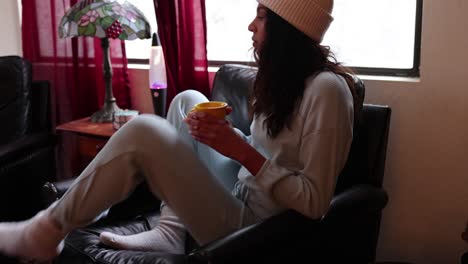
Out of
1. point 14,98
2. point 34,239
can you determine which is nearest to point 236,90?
point 34,239

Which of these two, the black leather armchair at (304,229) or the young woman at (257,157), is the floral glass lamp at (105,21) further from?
the young woman at (257,157)

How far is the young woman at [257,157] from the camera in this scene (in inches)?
48.9

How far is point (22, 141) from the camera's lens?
2.07m

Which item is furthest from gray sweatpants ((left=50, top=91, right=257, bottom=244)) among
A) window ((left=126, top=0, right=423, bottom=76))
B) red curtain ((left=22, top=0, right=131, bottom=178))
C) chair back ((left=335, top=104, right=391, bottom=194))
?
red curtain ((left=22, top=0, right=131, bottom=178))

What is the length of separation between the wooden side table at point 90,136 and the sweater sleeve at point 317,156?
3.22ft

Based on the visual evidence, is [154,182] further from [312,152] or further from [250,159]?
[312,152]

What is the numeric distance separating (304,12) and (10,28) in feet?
6.58

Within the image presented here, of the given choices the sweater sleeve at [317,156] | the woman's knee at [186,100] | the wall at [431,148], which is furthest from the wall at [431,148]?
the woman's knee at [186,100]

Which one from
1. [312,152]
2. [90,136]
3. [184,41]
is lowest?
[90,136]

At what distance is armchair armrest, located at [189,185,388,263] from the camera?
1087 mm

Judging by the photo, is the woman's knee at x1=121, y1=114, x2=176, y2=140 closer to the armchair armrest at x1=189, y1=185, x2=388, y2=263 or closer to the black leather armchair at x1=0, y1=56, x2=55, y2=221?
the armchair armrest at x1=189, y1=185, x2=388, y2=263

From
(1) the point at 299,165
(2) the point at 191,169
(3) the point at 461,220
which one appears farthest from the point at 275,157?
(3) the point at 461,220

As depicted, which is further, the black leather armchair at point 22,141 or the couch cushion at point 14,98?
the couch cushion at point 14,98

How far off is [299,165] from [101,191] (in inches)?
20.3
